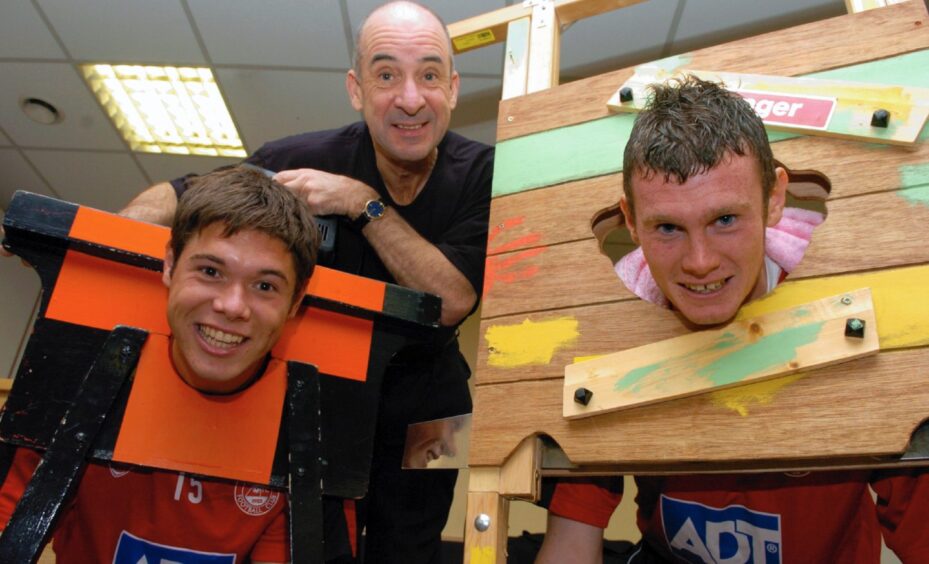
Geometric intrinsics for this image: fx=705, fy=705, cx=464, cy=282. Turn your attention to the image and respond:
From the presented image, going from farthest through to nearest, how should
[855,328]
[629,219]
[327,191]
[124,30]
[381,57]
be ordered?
[124,30] < [381,57] < [327,191] < [629,219] < [855,328]

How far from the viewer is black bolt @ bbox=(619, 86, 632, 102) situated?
1182 mm

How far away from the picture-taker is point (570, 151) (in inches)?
47.4

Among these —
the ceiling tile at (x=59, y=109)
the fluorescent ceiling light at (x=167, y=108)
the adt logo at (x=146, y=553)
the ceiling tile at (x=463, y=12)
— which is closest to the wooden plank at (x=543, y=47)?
the adt logo at (x=146, y=553)

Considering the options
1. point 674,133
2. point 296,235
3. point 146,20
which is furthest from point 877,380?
point 146,20

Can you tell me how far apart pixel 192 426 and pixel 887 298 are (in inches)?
38.7

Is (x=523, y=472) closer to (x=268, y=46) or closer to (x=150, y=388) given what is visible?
(x=150, y=388)

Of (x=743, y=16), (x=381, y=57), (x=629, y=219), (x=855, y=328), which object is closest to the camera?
(x=855, y=328)

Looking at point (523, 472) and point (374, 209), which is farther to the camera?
point (374, 209)

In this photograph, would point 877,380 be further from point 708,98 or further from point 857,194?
point 708,98

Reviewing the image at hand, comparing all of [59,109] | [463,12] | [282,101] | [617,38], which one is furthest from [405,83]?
[59,109]

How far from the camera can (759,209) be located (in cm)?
92

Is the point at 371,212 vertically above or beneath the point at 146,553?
above

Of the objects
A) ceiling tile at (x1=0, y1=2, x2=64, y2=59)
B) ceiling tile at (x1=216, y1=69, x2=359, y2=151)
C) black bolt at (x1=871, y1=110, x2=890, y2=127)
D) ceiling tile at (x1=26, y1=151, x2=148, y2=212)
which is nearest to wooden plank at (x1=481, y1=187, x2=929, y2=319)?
black bolt at (x1=871, y1=110, x2=890, y2=127)

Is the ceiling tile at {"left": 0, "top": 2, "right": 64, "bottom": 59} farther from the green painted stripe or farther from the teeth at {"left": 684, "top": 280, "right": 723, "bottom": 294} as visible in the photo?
the teeth at {"left": 684, "top": 280, "right": 723, "bottom": 294}
